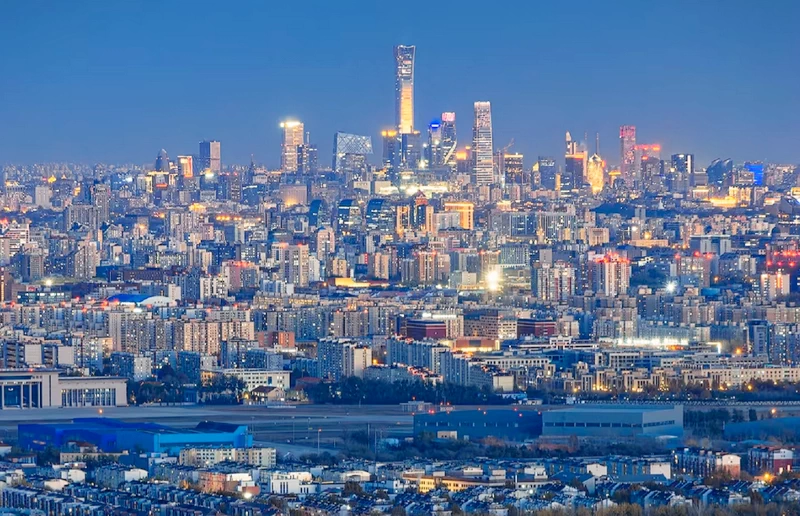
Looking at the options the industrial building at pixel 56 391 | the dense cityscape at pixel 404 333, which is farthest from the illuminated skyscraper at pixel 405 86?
the industrial building at pixel 56 391

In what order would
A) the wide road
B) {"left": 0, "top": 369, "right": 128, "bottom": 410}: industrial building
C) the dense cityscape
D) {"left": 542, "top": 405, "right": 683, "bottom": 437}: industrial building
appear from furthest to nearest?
1. {"left": 0, "top": 369, "right": 128, "bottom": 410}: industrial building
2. the wide road
3. {"left": 542, "top": 405, "right": 683, "bottom": 437}: industrial building
4. the dense cityscape

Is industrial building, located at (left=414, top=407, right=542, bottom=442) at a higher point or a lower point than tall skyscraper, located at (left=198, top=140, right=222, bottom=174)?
lower

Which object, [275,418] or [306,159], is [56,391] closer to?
[275,418]

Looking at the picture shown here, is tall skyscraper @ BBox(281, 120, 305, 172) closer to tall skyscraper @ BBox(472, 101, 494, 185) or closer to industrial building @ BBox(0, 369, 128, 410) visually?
tall skyscraper @ BBox(472, 101, 494, 185)

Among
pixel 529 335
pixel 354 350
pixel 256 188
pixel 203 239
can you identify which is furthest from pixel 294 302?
pixel 256 188

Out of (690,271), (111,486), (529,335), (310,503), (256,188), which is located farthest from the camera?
(256,188)

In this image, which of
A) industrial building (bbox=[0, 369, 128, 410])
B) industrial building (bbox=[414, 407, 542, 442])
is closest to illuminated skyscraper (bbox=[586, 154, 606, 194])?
industrial building (bbox=[0, 369, 128, 410])

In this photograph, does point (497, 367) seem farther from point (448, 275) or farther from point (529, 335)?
point (448, 275)
